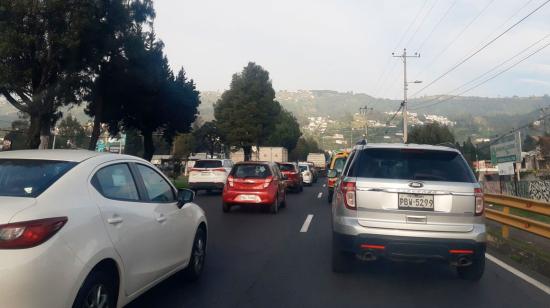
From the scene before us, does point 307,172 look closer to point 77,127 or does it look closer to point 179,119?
point 179,119

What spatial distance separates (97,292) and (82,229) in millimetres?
563

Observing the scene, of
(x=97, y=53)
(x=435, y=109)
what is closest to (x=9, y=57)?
(x=97, y=53)

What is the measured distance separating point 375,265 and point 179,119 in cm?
3353

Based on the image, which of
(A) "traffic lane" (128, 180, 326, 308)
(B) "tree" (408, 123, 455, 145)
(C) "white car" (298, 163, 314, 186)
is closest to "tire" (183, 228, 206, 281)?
(A) "traffic lane" (128, 180, 326, 308)

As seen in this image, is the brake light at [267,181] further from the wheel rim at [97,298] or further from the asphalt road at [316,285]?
the wheel rim at [97,298]

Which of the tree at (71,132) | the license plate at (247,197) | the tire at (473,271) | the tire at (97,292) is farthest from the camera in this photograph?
the tree at (71,132)

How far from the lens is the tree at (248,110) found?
196 ft

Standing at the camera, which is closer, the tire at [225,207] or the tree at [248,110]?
the tire at [225,207]

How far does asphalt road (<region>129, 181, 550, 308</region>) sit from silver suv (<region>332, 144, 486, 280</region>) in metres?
0.46

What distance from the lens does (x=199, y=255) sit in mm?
6898

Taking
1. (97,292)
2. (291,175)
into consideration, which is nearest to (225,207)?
(291,175)

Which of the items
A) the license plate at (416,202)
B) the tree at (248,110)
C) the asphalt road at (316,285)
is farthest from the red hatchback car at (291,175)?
the tree at (248,110)

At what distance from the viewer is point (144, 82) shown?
31516 mm

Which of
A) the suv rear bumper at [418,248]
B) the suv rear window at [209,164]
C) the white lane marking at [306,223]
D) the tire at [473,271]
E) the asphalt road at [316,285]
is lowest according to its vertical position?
the asphalt road at [316,285]
